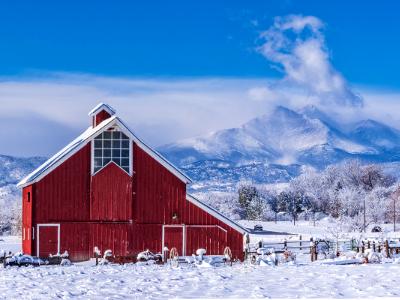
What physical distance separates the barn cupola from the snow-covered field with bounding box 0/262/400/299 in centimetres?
1447

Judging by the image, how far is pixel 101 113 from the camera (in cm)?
4362

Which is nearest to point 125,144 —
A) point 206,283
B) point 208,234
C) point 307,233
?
point 208,234

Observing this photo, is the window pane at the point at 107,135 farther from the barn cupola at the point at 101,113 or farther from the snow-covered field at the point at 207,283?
the snow-covered field at the point at 207,283

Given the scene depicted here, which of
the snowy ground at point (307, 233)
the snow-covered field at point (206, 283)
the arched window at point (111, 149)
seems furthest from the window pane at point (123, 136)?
the snowy ground at point (307, 233)

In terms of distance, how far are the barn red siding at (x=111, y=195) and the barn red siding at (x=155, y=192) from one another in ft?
1.56

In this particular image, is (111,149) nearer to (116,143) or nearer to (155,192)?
(116,143)

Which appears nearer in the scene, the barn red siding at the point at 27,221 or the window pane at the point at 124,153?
the barn red siding at the point at 27,221

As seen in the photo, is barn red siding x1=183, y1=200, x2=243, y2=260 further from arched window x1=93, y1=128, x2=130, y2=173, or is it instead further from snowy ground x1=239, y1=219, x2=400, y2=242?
snowy ground x1=239, y1=219, x2=400, y2=242

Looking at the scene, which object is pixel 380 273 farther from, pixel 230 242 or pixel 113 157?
pixel 113 157

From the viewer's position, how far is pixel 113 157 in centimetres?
4053

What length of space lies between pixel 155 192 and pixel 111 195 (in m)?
2.31

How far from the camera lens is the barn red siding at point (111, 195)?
4038cm

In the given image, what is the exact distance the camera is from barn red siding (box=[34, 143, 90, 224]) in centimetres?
3969

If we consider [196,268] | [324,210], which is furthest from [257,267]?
[324,210]
